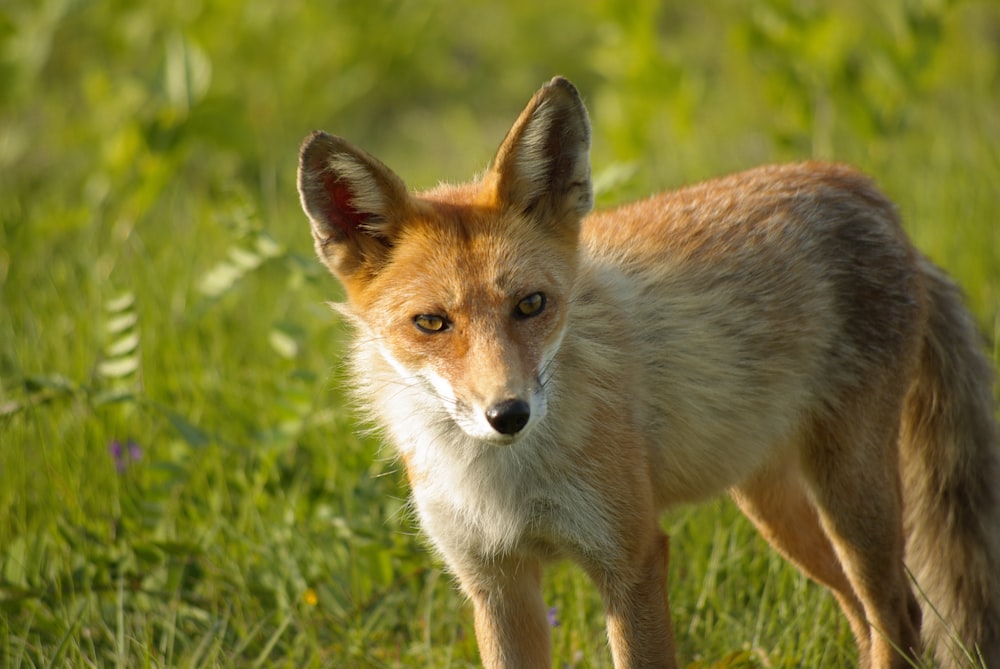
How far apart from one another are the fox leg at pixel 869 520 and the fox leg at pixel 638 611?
857 mm

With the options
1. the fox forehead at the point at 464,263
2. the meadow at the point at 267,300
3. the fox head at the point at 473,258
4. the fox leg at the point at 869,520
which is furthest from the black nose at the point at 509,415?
the fox leg at the point at 869,520

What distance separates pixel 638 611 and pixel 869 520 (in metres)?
1.02

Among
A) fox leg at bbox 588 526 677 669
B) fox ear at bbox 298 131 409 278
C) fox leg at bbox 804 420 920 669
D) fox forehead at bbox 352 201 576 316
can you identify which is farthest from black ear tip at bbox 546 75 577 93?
fox leg at bbox 804 420 920 669

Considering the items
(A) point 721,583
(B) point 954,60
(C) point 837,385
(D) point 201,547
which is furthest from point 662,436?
(B) point 954,60

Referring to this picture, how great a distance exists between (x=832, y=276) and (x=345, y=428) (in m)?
2.30

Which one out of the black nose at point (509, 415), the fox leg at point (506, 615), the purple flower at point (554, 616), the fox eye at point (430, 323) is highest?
the fox eye at point (430, 323)

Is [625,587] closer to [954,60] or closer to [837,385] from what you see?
[837,385]

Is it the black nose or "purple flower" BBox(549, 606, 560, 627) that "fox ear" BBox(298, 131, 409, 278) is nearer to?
the black nose

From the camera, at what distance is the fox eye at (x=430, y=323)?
3033mm

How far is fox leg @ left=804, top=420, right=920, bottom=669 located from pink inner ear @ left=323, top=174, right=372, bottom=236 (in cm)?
175

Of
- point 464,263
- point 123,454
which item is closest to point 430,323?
point 464,263

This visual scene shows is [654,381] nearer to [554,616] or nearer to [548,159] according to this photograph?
[548,159]

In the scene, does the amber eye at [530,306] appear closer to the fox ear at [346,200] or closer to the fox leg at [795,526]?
the fox ear at [346,200]

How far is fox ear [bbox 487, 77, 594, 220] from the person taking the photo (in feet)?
10.3
